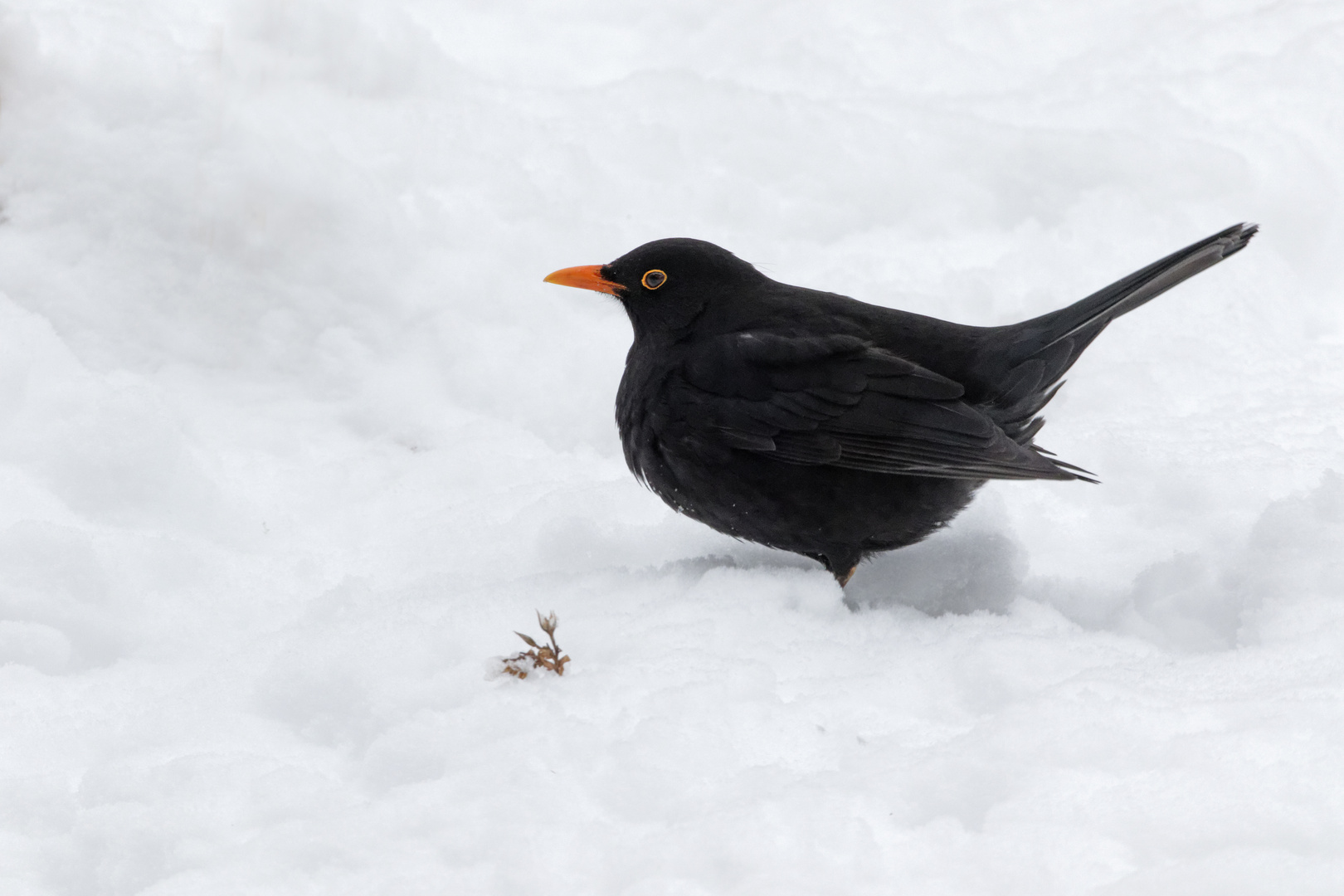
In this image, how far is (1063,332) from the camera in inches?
149

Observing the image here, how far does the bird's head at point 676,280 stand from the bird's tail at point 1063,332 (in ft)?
3.01

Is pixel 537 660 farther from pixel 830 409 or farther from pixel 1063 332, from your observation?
pixel 1063 332

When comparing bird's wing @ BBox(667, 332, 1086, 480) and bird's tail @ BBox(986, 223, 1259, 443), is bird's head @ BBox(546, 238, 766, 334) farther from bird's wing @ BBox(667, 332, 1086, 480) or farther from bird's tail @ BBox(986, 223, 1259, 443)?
bird's tail @ BBox(986, 223, 1259, 443)

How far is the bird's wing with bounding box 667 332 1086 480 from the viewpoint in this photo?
142 inches

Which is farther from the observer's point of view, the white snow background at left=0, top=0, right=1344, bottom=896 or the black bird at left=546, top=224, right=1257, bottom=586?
the black bird at left=546, top=224, right=1257, bottom=586

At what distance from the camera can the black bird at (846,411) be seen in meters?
3.65

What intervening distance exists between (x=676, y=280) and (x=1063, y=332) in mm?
1293

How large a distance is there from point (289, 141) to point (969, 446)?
3693mm

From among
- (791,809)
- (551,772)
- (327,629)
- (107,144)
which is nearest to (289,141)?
(107,144)

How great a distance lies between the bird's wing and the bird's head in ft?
1.05

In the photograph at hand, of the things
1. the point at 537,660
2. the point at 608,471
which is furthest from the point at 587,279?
the point at 537,660

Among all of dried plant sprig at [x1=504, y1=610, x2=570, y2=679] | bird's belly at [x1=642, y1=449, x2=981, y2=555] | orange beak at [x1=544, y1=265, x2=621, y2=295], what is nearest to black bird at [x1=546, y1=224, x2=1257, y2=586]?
bird's belly at [x1=642, y1=449, x2=981, y2=555]

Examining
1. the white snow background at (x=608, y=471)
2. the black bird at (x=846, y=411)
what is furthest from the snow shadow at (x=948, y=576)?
the black bird at (x=846, y=411)

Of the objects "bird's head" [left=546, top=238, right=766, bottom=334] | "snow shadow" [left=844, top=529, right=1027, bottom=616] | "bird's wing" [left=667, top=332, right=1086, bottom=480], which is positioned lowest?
"snow shadow" [left=844, top=529, right=1027, bottom=616]
